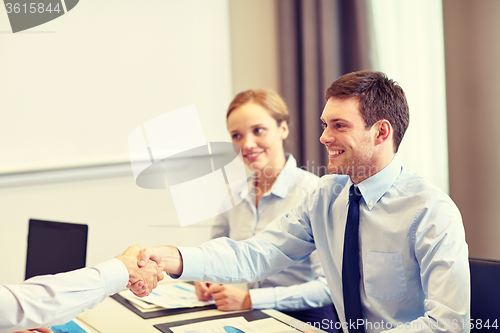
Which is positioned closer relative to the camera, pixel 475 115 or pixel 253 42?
pixel 475 115

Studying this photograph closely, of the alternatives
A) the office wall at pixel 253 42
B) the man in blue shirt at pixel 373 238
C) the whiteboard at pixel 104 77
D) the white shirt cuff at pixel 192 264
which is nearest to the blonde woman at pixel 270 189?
the man in blue shirt at pixel 373 238

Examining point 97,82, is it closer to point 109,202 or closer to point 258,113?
point 109,202

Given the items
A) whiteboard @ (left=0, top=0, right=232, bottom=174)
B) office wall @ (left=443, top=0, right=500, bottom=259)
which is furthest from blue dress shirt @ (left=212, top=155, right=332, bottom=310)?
whiteboard @ (left=0, top=0, right=232, bottom=174)

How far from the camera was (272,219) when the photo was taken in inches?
68.2

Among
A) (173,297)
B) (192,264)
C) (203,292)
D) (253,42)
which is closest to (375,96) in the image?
(192,264)

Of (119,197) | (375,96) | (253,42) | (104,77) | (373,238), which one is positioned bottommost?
(119,197)

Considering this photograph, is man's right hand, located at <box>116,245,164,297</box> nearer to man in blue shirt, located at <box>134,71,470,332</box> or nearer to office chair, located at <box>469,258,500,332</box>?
man in blue shirt, located at <box>134,71,470,332</box>

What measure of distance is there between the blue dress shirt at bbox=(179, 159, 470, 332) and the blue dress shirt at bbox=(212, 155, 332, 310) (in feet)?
0.48

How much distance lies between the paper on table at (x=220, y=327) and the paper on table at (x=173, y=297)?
175mm

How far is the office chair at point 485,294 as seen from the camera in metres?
1.09

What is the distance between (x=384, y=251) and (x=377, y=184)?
0.18m

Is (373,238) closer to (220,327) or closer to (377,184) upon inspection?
(377,184)

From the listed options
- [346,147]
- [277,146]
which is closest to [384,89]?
[346,147]

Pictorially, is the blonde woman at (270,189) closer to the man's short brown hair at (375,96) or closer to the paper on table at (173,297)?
the paper on table at (173,297)
